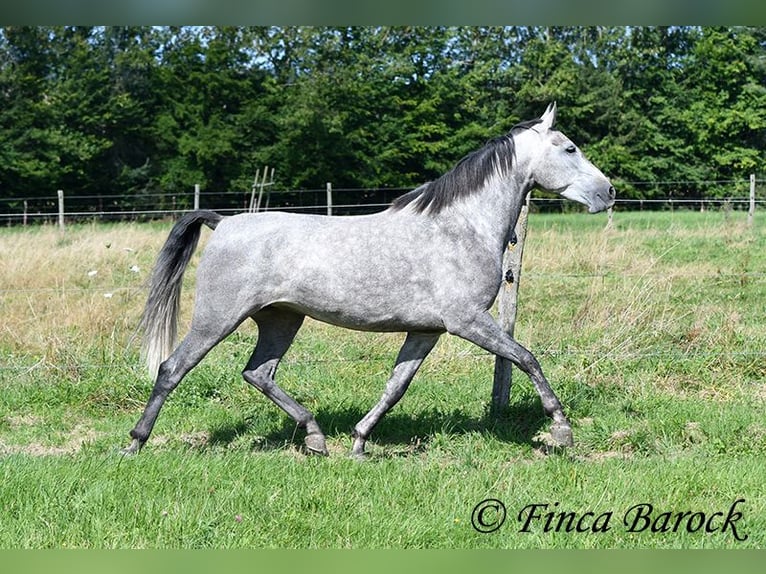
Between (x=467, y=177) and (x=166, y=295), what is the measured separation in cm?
224

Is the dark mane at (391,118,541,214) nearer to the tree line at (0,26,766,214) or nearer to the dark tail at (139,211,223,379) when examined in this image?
the dark tail at (139,211,223,379)

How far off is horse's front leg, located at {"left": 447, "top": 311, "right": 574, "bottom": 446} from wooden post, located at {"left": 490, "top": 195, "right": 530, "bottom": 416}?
38.3 inches

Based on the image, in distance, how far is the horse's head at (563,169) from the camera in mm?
5285

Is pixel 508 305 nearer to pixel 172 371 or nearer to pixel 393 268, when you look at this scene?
pixel 393 268

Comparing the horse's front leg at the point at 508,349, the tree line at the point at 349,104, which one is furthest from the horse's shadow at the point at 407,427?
the tree line at the point at 349,104

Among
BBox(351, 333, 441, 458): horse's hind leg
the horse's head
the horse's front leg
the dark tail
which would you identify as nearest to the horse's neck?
the horse's head

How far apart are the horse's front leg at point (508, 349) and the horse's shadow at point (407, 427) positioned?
1.69ft

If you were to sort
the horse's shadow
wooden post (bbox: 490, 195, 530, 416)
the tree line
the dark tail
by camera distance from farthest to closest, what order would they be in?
the tree line → wooden post (bbox: 490, 195, 530, 416) → the horse's shadow → the dark tail

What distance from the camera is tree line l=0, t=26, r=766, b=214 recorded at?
34.9m

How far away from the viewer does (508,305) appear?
646cm

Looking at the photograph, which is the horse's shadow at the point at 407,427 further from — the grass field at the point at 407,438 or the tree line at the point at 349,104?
the tree line at the point at 349,104

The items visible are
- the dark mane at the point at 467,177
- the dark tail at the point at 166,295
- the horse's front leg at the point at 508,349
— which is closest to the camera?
the horse's front leg at the point at 508,349

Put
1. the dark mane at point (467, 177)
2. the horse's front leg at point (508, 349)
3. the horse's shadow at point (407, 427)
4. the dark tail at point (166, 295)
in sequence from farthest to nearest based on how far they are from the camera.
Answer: the horse's shadow at point (407, 427) → the dark tail at point (166, 295) → the dark mane at point (467, 177) → the horse's front leg at point (508, 349)
